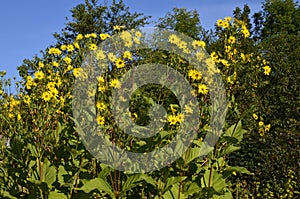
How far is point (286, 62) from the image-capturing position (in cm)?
719

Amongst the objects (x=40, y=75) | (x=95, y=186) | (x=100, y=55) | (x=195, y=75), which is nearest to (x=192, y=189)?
(x=95, y=186)

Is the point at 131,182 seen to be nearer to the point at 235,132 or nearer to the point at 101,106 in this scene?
the point at 101,106

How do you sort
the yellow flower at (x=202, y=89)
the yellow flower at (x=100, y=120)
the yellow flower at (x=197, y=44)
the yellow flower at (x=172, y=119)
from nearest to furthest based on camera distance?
the yellow flower at (x=100, y=120) < the yellow flower at (x=172, y=119) < the yellow flower at (x=202, y=89) < the yellow flower at (x=197, y=44)

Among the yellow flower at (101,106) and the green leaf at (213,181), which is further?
the green leaf at (213,181)

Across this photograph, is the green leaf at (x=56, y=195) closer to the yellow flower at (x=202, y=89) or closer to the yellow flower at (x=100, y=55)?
the yellow flower at (x=100, y=55)

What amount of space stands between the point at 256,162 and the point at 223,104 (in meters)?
3.28

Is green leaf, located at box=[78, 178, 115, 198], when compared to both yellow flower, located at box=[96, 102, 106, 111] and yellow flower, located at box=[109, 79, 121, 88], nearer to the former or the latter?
yellow flower, located at box=[96, 102, 106, 111]

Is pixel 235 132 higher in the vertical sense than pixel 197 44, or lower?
lower

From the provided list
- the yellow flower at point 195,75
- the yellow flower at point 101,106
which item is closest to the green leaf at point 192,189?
the yellow flower at point 195,75

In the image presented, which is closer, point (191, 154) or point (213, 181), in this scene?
point (191, 154)

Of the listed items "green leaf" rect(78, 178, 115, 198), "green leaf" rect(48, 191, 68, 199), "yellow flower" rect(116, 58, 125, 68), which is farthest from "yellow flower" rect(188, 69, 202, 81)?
"green leaf" rect(48, 191, 68, 199)

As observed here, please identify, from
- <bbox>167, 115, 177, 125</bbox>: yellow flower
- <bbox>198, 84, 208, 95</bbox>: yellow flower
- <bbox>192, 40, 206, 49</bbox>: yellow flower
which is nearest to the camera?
<bbox>167, 115, 177, 125</bbox>: yellow flower

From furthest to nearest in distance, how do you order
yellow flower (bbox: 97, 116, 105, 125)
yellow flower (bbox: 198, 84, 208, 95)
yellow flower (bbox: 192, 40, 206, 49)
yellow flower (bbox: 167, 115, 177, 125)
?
yellow flower (bbox: 192, 40, 206, 49) < yellow flower (bbox: 198, 84, 208, 95) < yellow flower (bbox: 167, 115, 177, 125) < yellow flower (bbox: 97, 116, 105, 125)

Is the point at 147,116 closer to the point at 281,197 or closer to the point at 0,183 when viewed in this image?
the point at 0,183
